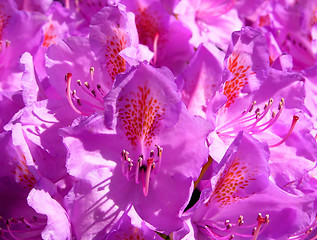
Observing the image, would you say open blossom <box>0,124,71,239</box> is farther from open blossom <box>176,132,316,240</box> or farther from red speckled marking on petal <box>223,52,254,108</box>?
red speckled marking on petal <box>223,52,254,108</box>

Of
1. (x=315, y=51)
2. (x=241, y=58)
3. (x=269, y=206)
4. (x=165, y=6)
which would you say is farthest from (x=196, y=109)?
(x=315, y=51)

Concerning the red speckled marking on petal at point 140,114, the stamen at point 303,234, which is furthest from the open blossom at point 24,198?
the stamen at point 303,234

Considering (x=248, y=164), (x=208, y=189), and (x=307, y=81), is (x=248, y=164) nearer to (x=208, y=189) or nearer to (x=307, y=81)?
(x=208, y=189)

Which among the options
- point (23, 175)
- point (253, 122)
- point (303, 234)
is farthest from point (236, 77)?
point (23, 175)

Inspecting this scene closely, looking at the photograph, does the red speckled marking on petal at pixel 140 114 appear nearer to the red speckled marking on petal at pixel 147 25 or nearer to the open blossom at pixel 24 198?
the open blossom at pixel 24 198

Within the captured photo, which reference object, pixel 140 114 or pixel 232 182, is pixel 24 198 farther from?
pixel 232 182

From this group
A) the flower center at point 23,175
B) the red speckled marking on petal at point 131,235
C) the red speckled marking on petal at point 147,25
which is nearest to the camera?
the red speckled marking on petal at point 131,235

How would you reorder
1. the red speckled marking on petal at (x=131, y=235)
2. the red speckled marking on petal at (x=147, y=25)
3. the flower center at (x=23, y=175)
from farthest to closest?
1. the red speckled marking on petal at (x=147, y=25)
2. the flower center at (x=23, y=175)
3. the red speckled marking on petal at (x=131, y=235)

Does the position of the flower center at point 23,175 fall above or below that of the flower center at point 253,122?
below
